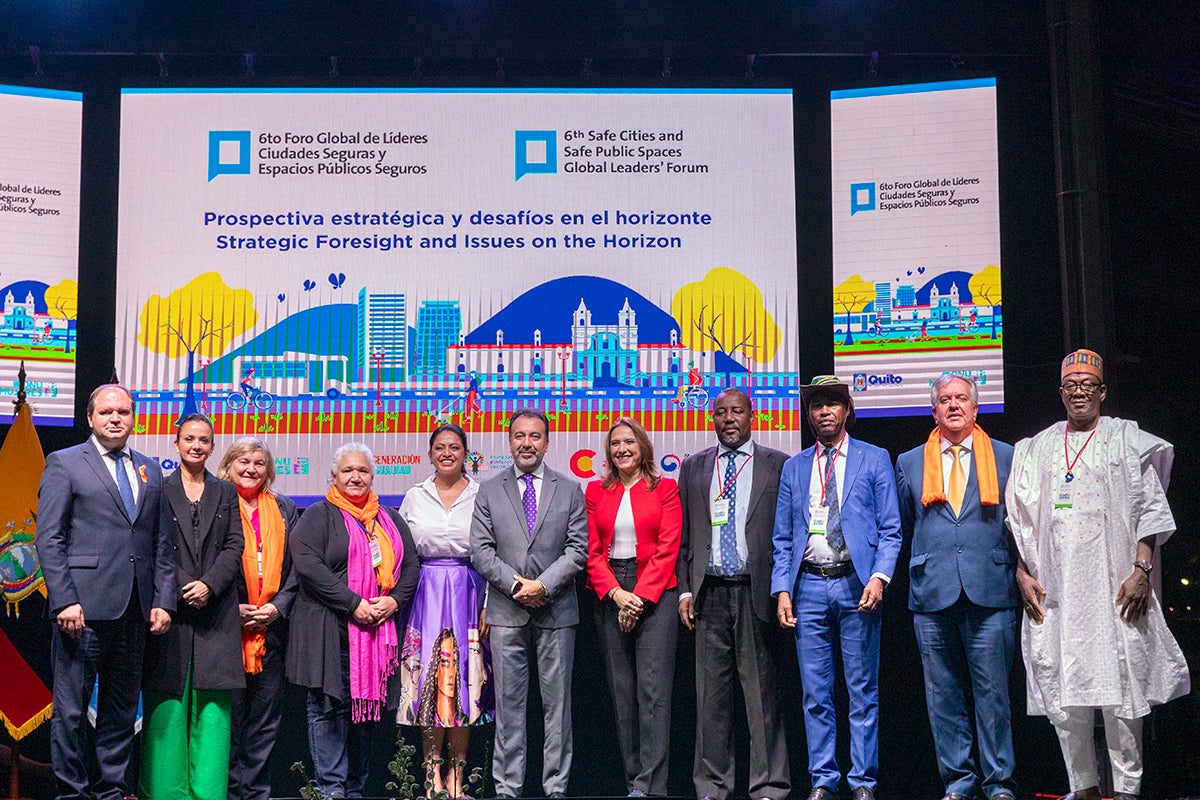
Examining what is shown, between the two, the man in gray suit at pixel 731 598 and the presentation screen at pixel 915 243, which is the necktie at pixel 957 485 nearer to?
the man in gray suit at pixel 731 598

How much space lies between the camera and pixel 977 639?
15.2 ft

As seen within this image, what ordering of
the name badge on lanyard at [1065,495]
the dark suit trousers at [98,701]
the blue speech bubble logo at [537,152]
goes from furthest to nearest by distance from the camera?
1. the blue speech bubble logo at [537,152]
2. the name badge on lanyard at [1065,495]
3. the dark suit trousers at [98,701]

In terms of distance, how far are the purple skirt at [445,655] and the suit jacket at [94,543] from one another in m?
0.93

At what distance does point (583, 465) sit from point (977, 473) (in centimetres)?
177

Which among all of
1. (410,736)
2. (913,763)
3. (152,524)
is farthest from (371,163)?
(913,763)

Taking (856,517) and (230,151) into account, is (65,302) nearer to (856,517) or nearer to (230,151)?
(230,151)

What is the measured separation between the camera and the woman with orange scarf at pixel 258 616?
458 cm

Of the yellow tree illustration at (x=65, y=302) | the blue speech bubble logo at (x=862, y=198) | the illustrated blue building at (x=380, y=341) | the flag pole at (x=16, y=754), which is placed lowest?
the flag pole at (x=16, y=754)

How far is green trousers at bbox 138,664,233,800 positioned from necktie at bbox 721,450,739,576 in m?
1.88

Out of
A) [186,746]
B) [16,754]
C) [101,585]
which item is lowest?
[16,754]

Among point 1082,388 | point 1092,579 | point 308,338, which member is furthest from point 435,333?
point 1092,579

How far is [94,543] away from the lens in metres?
4.31

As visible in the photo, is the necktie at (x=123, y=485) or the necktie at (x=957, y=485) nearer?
the necktie at (x=123, y=485)

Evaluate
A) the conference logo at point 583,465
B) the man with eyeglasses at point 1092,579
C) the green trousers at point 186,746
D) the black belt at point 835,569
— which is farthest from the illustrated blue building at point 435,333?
the man with eyeglasses at point 1092,579
